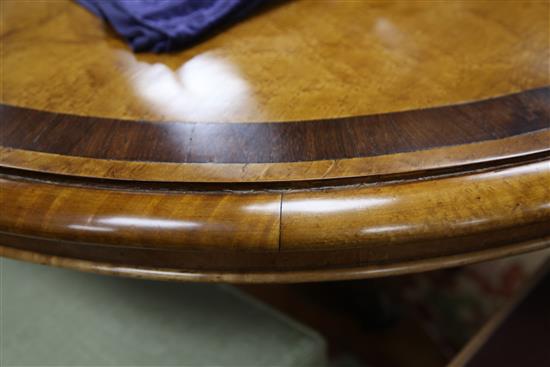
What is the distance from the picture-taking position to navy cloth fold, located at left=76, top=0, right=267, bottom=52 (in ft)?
1.37

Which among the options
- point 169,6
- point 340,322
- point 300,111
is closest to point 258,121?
point 300,111

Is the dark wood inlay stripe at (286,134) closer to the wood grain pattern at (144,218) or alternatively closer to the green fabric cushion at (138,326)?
the wood grain pattern at (144,218)

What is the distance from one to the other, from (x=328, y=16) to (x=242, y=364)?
0.29 metres

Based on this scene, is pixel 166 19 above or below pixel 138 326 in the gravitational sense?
above

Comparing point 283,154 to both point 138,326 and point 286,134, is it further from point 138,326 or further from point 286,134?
point 138,326

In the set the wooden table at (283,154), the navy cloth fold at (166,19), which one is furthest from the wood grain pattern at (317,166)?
the navy cloth fold at (166,19)

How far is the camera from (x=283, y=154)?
1.03 feet

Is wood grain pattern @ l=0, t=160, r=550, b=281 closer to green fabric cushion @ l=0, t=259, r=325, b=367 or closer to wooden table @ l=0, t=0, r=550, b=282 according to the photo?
wooden table @ l=0, t=0, r=550, b=282

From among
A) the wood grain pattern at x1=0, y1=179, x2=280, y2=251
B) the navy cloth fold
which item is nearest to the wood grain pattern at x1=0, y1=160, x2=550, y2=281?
the wood grain pattern at x1=0, y1=179, x2=280, y2=251

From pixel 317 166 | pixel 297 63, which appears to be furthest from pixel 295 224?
pixel 297 63

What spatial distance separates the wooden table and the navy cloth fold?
→ 0.01 meters

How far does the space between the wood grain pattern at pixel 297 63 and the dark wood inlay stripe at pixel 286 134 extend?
0.03ft

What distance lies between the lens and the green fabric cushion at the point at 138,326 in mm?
446

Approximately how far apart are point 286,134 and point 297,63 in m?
0.09
